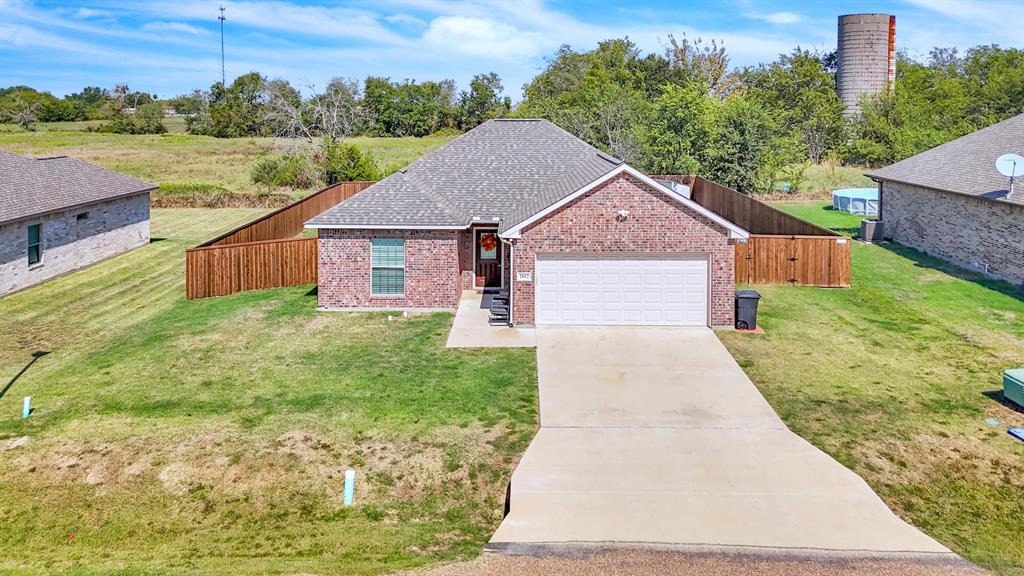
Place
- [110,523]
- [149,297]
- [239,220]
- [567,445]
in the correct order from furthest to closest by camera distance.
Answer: [239,220]
[149,297]
[567,445]
[110,523]

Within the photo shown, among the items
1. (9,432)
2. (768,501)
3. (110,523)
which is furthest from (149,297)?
(768,501)

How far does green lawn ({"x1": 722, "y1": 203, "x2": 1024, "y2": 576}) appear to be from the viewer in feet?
35.0

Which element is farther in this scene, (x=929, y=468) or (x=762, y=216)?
(x=762, y=216)

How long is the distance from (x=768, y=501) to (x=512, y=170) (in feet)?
56.8

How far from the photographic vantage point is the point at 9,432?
13.1 meters

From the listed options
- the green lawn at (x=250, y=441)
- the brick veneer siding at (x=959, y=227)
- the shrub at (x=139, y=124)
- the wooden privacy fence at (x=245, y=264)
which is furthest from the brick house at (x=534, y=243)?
the shrub at (x=139, y=124)

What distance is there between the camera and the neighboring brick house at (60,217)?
24.1 metres

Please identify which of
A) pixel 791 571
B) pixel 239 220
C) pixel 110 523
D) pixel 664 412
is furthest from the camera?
pixel 239 220

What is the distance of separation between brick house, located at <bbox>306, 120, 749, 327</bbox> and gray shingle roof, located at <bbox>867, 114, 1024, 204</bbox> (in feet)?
35.8

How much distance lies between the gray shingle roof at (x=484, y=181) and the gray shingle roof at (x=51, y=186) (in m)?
10.0

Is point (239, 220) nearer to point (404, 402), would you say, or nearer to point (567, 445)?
point (404, 402)

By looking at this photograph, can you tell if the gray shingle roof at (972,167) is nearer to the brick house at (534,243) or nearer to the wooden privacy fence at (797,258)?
the wooden privacy fence at (797,258)

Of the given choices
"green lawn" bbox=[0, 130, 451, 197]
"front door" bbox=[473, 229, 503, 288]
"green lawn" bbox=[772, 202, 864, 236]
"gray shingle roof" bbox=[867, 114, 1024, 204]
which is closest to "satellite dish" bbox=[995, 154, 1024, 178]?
"gray shingle roof" bbox=[867, 114, 1024, 204]

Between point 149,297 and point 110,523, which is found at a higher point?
point 149,297
